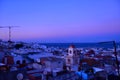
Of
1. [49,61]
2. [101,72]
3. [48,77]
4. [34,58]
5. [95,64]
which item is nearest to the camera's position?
[48,77]

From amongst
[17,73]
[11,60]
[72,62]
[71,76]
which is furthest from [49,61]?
[17,73]

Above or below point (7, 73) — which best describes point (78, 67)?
below

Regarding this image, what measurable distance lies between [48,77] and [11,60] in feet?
10.3

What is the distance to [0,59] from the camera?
10.0m

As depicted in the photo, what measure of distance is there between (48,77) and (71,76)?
3.90 feet

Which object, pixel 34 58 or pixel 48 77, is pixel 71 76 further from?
pixel 34 58

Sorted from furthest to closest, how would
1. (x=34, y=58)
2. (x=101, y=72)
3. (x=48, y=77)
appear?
(x=34, y=58) < (x=101, y=72) < (x=48, y=77)

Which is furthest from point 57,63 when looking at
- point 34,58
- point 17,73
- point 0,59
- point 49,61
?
point 17,73

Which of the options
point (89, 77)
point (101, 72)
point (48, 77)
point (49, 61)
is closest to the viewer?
point (48, 77)

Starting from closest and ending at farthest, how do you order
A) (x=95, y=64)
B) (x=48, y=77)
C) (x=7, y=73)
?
(x=7, y=73)
(x=48, y=77)
(x=95, y=64)

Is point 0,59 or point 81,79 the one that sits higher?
point 0,59

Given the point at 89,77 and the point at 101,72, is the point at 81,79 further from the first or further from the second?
the point at 101,72

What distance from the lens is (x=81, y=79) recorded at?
850cm

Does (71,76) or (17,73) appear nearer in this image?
(17,73)
